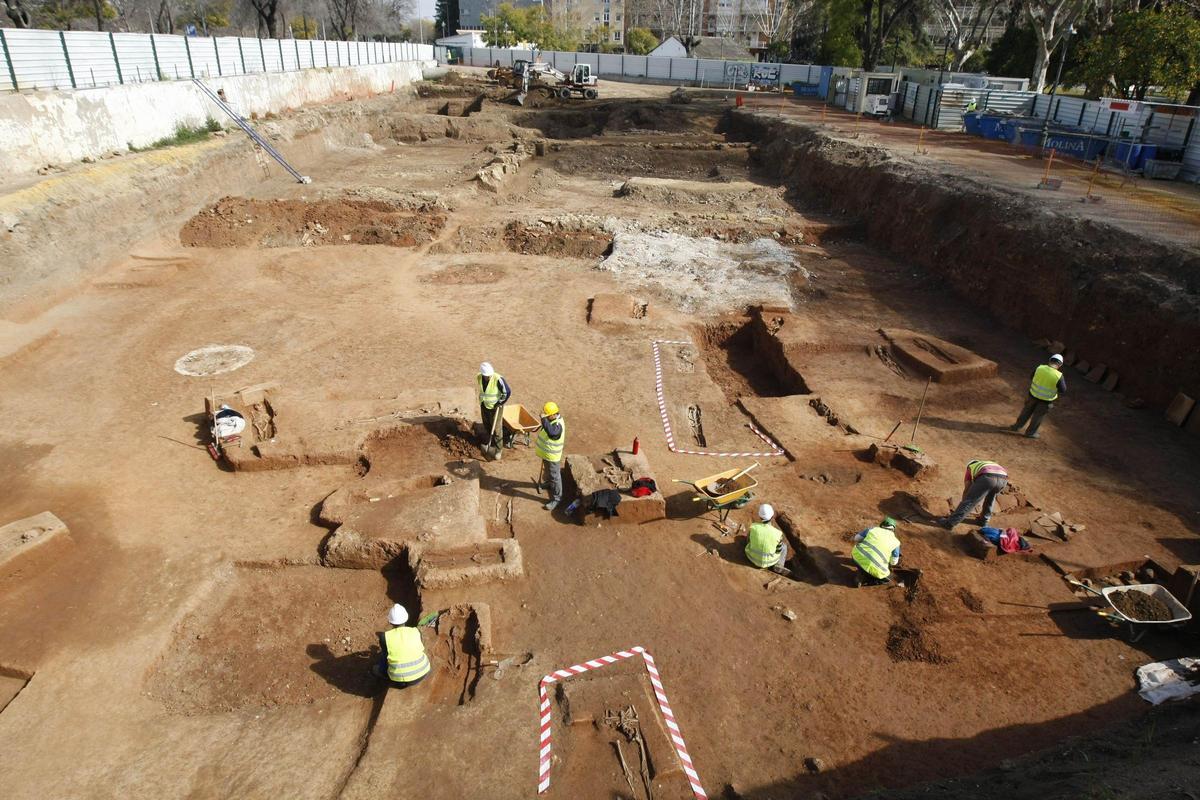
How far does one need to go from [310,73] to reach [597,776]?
3436 centimetres

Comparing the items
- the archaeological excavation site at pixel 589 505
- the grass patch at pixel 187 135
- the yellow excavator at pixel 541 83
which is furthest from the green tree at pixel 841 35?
the grass patch at pixel 187 135

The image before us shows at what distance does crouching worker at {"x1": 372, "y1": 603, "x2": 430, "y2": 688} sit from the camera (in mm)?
5852

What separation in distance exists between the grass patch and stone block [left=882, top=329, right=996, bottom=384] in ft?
69.4

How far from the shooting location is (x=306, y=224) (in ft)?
61.7

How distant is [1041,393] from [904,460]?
2430 mm

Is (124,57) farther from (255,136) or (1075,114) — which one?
(1075,114)

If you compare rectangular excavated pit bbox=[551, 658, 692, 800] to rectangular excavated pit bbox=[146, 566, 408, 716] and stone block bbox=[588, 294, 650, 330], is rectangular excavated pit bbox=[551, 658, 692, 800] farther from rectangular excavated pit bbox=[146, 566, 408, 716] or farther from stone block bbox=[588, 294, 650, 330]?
stone block bbox=[588, 294, 650, 330]

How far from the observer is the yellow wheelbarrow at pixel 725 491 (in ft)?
26.8

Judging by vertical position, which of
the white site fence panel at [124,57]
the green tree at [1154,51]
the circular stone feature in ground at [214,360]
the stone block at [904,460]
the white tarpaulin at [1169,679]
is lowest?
the white tarpaulin at [1169,679]

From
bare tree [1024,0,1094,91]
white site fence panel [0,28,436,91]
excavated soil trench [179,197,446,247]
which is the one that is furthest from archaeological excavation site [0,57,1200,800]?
bare tree [1024,0,1094,91]

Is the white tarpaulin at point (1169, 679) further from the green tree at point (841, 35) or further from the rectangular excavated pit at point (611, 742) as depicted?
the green tree at point (841, 35)

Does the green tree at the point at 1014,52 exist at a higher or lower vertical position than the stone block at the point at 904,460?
higher

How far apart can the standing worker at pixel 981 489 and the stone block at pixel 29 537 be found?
1063cm

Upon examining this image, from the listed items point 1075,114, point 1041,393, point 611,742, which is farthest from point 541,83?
point 611,742
